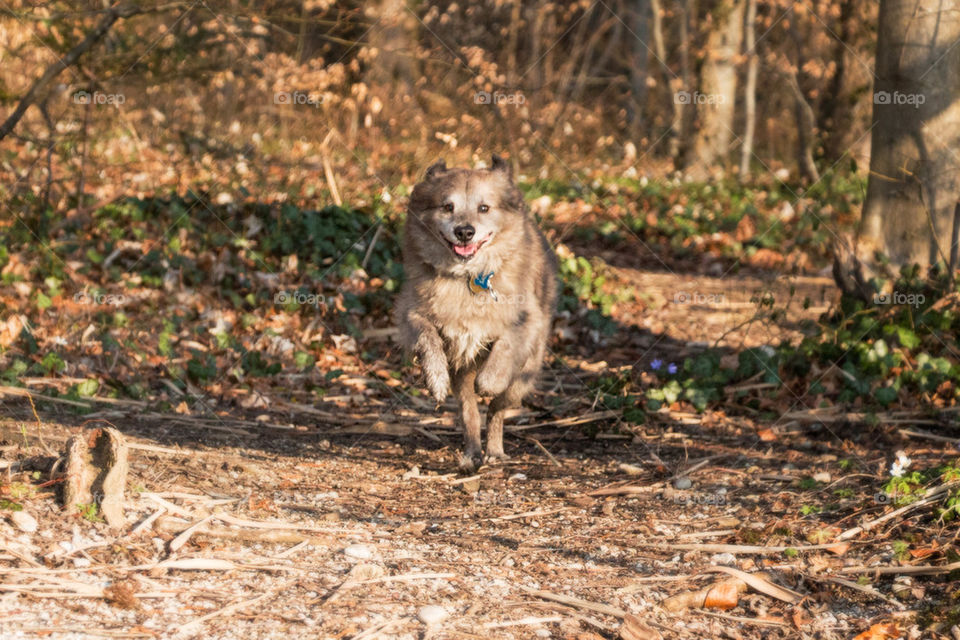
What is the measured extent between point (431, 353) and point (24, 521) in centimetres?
252

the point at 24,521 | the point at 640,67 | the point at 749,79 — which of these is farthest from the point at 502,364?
the point at 640,67

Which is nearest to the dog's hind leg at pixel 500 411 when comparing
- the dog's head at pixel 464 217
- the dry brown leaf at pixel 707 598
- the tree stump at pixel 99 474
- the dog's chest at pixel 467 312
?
the dog's chest at pixel 467 312

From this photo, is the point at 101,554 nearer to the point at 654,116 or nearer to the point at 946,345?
the point at 946,345

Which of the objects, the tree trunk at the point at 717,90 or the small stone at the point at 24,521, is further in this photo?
the tree trunk at the point at 717,90

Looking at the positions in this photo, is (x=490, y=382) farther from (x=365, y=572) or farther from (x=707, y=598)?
(x=707, y=598)

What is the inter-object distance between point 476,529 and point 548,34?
58.4 ft

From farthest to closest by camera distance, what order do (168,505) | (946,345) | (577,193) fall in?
1. (577,193)
2. (946,345)
3. (168,505)

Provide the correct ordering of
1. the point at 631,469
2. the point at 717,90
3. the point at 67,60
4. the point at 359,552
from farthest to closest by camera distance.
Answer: the point at 717,90, the point at 67,60, the point at 631,469, the point at 359,552

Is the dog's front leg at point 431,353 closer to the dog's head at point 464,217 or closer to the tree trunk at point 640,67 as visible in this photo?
the dog's head at point 464,217

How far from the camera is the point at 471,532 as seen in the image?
181 inches

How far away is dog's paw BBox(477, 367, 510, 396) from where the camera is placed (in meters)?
5.87

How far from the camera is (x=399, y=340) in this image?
Answer: 6.17 metres

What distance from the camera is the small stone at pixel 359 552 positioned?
4105mm

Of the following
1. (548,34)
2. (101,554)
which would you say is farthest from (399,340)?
(548,34)
